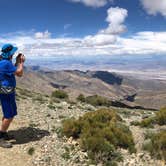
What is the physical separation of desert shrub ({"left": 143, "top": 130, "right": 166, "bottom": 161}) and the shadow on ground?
4.43 meters

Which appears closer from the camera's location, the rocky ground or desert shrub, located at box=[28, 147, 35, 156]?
the rocky ground

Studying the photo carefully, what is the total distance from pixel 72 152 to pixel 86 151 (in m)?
0.55

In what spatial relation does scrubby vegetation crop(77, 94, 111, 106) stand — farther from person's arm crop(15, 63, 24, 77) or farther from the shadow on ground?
person's arm crop(15, 63, 24, 77)

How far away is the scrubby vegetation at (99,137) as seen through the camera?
11.4m

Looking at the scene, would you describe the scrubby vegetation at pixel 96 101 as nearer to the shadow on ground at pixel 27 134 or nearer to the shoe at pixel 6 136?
the shadow on ground at pixel 27 134

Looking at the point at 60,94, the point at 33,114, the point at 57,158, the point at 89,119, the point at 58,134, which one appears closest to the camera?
the point at 57,158

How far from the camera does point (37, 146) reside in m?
11.9

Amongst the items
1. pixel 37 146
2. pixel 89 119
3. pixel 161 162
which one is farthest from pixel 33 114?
pixel 161 162

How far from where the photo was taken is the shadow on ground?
1240 centimetres

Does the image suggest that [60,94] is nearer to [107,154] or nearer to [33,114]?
[33,114]

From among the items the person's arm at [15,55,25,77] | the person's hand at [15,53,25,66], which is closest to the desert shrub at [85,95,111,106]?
the person's hand at [15,53,25,66]

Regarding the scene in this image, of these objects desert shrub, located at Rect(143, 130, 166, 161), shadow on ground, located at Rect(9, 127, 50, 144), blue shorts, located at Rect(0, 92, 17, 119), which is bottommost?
desert shrub, located at Rect(143, 130, 166, 161)

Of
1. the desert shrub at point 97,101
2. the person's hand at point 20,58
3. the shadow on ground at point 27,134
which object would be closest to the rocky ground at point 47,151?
the shadow on ground at point 27,134

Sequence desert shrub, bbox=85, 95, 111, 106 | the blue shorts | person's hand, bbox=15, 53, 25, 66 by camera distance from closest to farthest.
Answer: person's hand, bbox=15, 53, 25, 66, the blue shorts, desert shrub, bbox=85, 95, 111, 106
